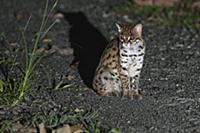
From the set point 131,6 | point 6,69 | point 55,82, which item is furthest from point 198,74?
point 131,6

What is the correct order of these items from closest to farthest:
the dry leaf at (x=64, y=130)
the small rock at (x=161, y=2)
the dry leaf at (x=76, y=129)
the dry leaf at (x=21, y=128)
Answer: the dry leaf at (x=64, y=130) < the dry leaf at (x=76, y=129) < the dry leaf at (x=21, y=128) < the small rock at (x=161, y=2)

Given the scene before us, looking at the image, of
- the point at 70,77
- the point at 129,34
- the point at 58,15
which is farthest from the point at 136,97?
the point at 58,15

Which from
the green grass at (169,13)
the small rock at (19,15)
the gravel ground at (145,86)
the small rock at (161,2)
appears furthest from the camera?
the small rock at (161,2)

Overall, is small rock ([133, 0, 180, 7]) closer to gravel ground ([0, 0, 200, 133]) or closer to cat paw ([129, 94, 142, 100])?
gravel ground ([0, 0, 200, 133])

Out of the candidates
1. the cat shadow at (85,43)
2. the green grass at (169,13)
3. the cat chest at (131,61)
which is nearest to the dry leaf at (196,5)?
the green grass at (169,13)

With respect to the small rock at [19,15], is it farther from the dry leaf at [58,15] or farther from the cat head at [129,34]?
the cat head at [129,34]

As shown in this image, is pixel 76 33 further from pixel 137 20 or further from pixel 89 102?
pixel 89 102

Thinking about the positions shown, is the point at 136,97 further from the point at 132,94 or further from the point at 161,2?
the point at 161,2
